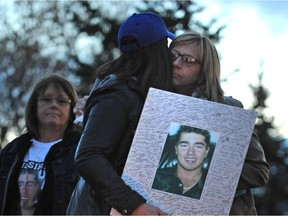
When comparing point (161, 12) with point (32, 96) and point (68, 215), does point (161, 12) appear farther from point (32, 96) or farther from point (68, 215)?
point (68, 215)

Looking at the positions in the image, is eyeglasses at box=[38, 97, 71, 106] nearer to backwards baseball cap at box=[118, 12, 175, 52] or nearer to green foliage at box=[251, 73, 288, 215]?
backwards baseball cap at box=[118, 12, 175, 52]

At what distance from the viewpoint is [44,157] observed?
4715 millimetres

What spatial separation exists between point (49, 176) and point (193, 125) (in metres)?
2.21

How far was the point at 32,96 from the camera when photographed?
508 centimetres

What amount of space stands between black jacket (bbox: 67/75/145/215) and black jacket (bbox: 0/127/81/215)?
1.75m

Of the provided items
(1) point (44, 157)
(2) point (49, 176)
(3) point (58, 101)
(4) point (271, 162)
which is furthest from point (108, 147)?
(4) point (271, 162)

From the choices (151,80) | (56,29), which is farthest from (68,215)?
(56,29)

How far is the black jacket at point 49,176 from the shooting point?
4.51 meters

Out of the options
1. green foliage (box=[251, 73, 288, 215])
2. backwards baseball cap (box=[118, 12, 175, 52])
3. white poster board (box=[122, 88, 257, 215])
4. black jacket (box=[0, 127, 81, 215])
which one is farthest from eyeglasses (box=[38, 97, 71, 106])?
green foliage (box=[251, 73, 288, 215])

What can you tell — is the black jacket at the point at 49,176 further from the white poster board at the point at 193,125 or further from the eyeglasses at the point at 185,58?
the white poster board at the point at 193,125

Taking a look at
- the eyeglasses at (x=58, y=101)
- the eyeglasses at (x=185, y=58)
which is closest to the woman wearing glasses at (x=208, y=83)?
the eyeglasses at (x=185, y=58)

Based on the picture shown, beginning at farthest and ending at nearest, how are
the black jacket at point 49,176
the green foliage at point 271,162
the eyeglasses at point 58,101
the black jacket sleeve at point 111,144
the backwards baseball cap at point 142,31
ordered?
the green foliage at point 271,162 → the eyeglasses at point 58,101 → the black jacket at point 49,176 → the backwards baseball cap at point 142,31 → the black jacket sleeve at point 111,144

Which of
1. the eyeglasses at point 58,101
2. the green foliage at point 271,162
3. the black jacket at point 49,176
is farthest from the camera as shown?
the green foliage at point 271,162

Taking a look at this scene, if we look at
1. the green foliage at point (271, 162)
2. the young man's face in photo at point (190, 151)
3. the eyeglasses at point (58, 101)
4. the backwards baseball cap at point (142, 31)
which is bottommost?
the young man's face in photo at point (190, 151)
